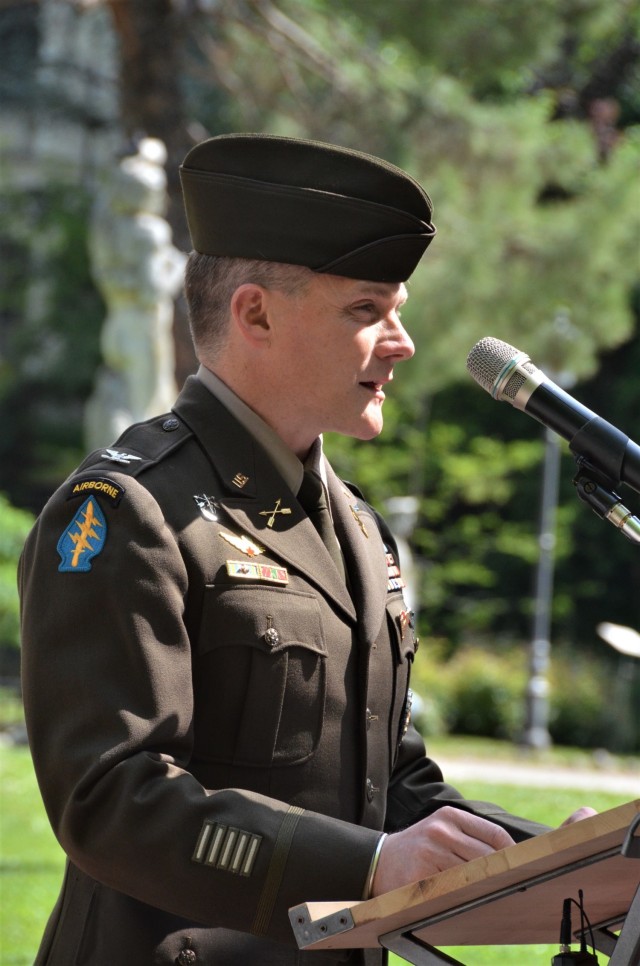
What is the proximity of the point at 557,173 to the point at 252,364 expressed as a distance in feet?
52.8

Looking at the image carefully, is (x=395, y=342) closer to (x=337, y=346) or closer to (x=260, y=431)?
(x=337, y=346)

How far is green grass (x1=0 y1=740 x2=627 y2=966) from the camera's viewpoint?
6555 millimetres

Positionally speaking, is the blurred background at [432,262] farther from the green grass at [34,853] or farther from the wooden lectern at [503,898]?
the green grass at [34,853]

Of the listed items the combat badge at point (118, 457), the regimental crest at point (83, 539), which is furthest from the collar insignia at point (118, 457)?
the regimental crest at point (83, 539)

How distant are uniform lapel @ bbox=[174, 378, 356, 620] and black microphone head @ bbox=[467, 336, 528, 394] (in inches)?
14.9

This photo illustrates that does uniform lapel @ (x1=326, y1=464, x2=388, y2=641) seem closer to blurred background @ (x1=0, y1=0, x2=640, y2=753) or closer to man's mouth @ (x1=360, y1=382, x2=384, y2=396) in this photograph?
man's mouth @ (x1=360, y1=382, x2=384, y2=396)

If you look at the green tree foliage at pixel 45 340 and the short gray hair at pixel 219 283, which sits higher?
the short gray hair at pixel 219 283

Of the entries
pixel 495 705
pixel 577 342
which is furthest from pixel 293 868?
pixel 495 705

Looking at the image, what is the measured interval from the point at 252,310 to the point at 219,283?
0.31 ft

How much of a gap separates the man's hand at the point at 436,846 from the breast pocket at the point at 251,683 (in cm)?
28

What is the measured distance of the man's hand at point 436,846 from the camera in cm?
183

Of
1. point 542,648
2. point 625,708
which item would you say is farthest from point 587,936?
point 625,708

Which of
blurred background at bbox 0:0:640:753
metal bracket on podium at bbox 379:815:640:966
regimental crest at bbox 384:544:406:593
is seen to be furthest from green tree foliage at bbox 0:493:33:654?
metal bracket on podium at bbox 379:815:640:966

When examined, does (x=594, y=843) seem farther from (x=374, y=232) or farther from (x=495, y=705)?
(x=495, y=705)
